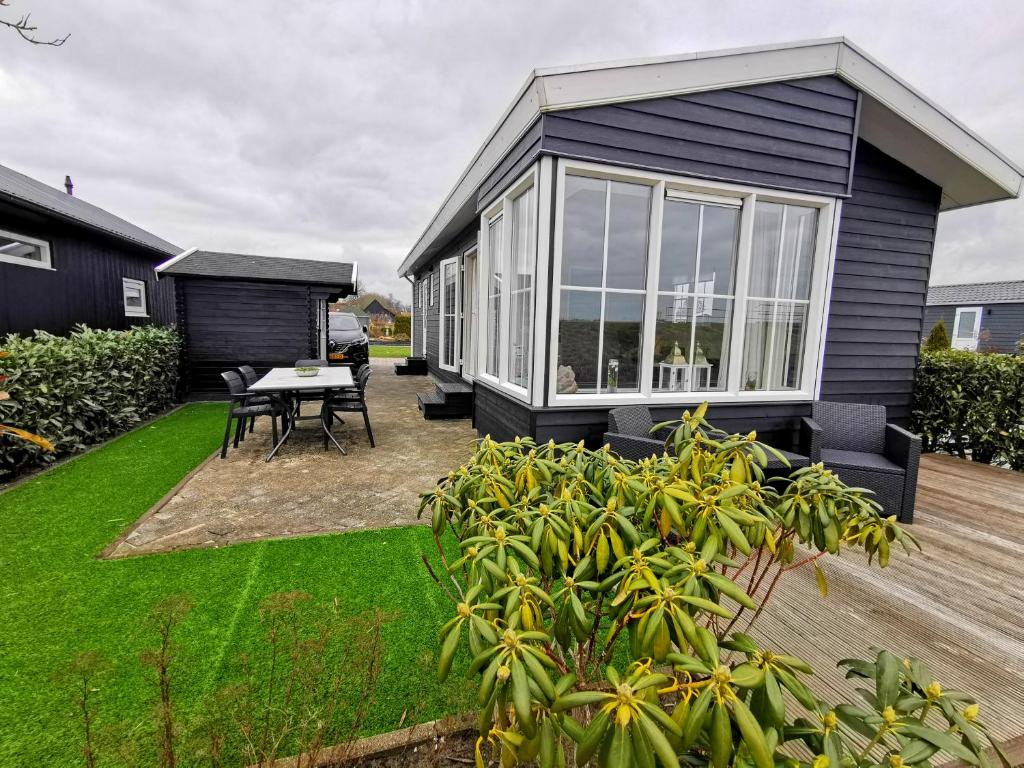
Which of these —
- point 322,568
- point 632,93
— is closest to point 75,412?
point 322,568

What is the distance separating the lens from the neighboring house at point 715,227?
11.6 ft

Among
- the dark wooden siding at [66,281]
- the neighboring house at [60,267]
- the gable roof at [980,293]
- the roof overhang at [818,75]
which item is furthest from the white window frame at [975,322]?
the dark wooden siding at [66,281]

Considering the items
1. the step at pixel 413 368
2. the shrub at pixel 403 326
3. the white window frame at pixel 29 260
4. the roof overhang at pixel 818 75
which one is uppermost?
Answer: the roof overhang at pixel 818 75

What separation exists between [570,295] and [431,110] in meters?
10.5

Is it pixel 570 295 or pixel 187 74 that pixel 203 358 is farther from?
pixel 570 295

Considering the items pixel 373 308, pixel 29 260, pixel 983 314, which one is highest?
pixel 373 308

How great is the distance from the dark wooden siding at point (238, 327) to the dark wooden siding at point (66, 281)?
1.68 metres

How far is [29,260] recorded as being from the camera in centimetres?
700

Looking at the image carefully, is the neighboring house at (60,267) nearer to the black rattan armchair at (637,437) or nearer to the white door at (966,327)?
the black rattan armchair at (637,437)

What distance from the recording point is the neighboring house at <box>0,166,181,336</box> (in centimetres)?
652

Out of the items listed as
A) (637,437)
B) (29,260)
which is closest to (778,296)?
(637,437)

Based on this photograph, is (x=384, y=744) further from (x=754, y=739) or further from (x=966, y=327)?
(x=966, y=327)

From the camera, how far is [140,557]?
2.78m

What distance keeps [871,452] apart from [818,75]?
328 cm
